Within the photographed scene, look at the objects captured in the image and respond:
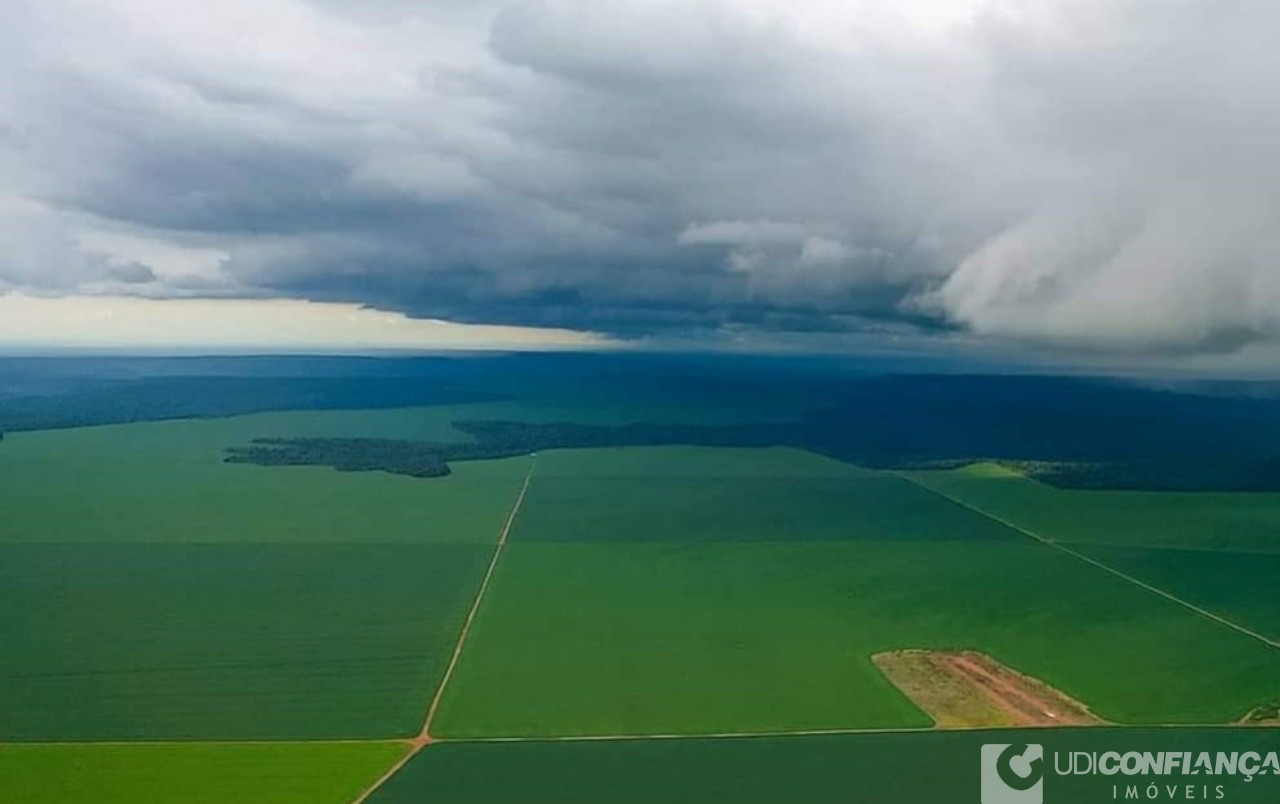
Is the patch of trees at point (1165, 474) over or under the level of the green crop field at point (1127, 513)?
over

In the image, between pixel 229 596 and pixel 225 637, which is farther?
pixel 229 596

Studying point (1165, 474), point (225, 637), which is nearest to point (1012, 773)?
point (225, 637)

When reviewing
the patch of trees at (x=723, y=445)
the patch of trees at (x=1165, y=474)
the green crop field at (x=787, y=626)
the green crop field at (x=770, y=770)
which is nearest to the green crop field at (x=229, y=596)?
the green crop field at (x=787, y=626)

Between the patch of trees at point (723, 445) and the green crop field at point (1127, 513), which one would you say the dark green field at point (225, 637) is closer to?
the patch of trees at point (723, 445)

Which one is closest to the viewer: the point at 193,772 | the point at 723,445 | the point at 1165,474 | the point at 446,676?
the point at 193,772

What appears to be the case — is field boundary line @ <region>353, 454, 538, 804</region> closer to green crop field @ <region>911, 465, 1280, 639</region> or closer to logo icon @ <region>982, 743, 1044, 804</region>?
logo icon @ <region>982, 743, 1044, 804</region>

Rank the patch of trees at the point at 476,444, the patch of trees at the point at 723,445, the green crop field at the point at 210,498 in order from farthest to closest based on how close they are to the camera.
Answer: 1. the patch of trees at the point at 476,444
2. the patch of trees at the point at 723,445
3. the green crop field at the point at 210,498

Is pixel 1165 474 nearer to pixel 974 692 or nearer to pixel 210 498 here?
pixel 974 692
